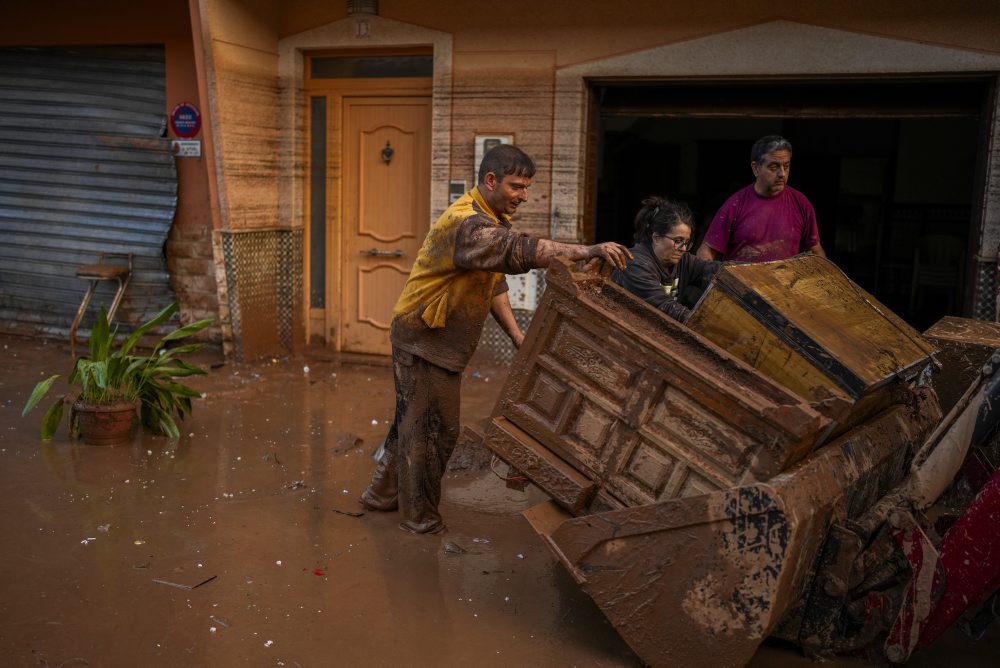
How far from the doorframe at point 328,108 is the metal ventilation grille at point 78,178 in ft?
4.06

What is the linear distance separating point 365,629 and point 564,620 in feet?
2.73

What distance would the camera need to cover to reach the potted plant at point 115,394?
6.21 meters

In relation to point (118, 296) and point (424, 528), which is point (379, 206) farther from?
point (424, 528)

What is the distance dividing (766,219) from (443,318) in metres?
2.26

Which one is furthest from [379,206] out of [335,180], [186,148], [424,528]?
[424,528]

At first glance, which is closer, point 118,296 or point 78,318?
point 78,318

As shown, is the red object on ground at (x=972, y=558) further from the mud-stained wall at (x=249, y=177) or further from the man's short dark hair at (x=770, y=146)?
the mud-stained wall at (x=249, y=177)

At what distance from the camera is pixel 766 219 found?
5.76 meters

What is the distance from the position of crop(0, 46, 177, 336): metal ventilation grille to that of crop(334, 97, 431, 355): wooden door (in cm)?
182

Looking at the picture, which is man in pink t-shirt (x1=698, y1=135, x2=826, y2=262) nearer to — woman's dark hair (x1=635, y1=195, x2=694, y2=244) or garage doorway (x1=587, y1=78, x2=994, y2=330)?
woman's dark hair (x1=635, y1=195, x2=694, y2=244)

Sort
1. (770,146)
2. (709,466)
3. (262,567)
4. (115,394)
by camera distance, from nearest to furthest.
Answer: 1. (709,466)
2. (262,567)
3. (770,146)
4. (115,394)

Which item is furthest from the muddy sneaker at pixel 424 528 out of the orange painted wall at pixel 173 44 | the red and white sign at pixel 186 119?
the red and white sign at pixel 186 119

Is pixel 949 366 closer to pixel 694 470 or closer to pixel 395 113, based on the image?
pixel 694 470

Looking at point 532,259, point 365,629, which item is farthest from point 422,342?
point 365,629
